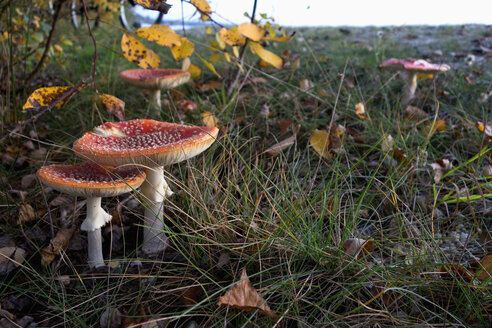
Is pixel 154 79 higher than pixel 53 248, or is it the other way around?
pixel 154 79

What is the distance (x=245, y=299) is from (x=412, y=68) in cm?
310

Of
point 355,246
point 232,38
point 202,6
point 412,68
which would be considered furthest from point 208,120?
point 412,68

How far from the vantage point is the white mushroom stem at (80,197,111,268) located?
1.91m

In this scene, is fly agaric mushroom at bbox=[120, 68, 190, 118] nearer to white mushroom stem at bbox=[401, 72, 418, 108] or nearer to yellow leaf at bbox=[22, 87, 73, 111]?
yellow leaf at bbox=[22, 87, 73, 111]

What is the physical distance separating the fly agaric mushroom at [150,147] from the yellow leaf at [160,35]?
18.1 inches

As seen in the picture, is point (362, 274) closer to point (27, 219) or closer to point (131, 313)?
point (131, 313)

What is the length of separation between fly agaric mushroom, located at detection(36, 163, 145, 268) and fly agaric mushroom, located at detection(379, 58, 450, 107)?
2.97m

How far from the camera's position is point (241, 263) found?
1717mm

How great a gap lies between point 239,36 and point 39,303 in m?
1.82

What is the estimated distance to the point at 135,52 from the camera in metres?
1.86

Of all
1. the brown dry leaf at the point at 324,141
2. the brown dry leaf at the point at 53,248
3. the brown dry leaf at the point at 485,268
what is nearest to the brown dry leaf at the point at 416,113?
the brown dry leaf at the point at 324,141

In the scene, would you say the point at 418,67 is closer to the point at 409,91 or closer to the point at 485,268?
the point at 409,91

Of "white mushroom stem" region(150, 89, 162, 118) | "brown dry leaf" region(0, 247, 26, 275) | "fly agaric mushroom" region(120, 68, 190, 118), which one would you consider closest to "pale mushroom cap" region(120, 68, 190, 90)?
"fly agaric mushroom" region(120, 68, 190, 118)

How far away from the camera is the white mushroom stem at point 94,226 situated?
75.3 inches
